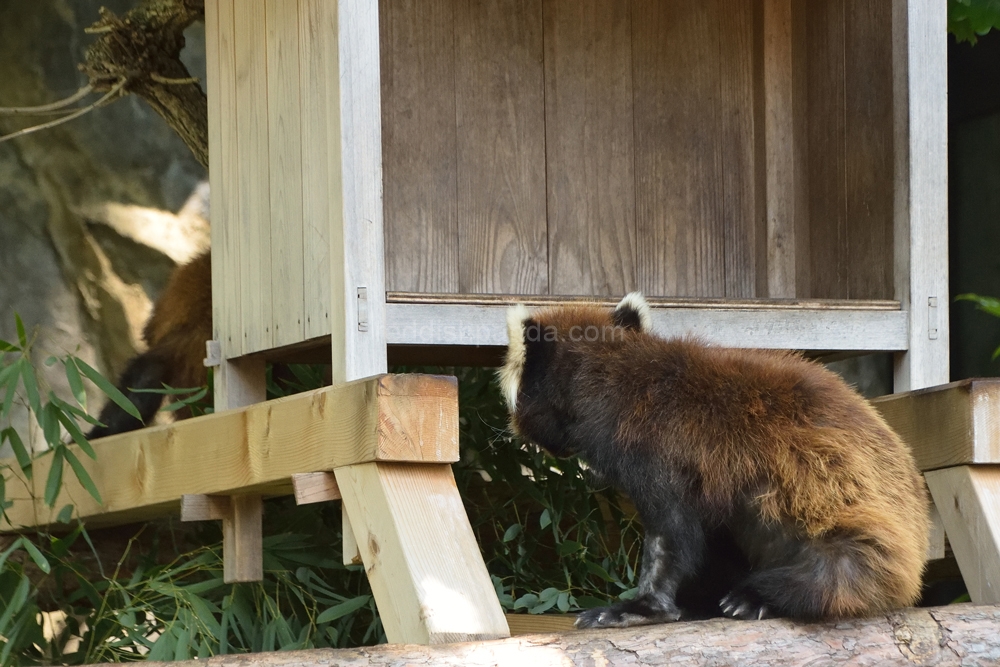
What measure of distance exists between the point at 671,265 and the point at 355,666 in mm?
2292

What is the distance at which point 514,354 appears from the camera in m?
2.74

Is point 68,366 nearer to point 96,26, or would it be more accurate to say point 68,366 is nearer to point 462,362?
point 462,362

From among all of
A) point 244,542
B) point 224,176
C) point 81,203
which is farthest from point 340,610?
point 81,203

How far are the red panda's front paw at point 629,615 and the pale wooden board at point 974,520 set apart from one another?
2.53ft

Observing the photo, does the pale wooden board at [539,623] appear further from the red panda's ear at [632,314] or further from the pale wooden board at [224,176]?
the pale wooden board at [224,176]

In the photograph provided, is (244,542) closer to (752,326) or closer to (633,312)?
(633,312)

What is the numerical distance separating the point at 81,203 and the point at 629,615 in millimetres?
4525

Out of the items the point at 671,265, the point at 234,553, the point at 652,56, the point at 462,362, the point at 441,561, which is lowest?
the point at 234,553

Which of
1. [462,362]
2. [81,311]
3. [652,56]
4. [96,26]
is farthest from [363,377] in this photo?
[81,311]

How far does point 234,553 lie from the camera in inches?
131

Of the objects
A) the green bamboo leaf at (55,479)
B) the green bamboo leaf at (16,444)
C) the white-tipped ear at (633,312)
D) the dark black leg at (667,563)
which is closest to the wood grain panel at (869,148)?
the white-tipped ear at (633,312)

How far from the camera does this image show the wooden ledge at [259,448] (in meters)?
2.43

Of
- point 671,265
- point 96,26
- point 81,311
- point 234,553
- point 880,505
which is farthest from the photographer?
point 81,311

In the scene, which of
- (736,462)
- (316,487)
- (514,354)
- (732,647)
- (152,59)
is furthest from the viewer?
(152,59)
